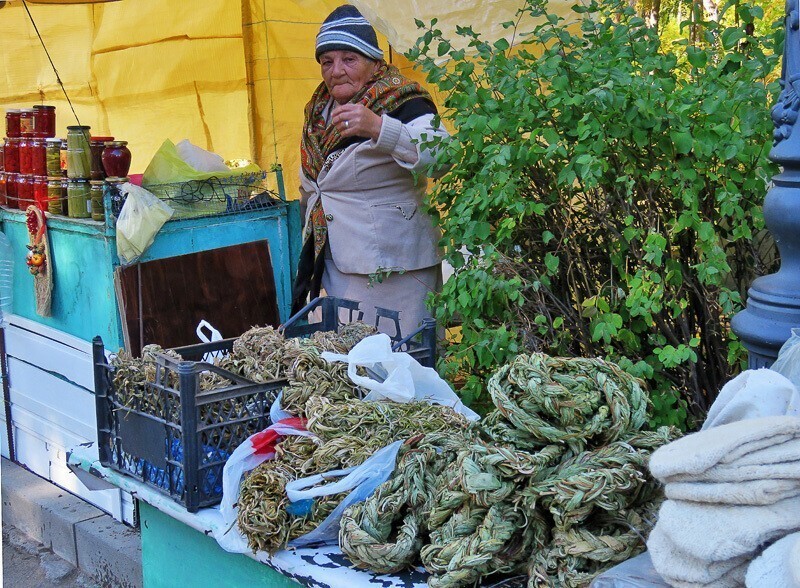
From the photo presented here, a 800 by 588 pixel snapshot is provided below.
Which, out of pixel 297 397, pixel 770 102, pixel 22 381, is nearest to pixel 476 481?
pixel 297 397

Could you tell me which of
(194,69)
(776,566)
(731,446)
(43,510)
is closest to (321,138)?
(43,510)

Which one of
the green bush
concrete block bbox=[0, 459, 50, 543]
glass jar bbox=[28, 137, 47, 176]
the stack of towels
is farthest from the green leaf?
concrete block bbox=[0, 459, 50, 543]

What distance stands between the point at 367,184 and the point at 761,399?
93.8 inches

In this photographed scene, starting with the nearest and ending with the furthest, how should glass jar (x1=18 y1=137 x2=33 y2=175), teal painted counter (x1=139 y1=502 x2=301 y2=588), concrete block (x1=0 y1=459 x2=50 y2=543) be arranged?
1. teal painted counter (x1=139 y1=502 x2=301 y2=588)
2. glass jar (x1=18 y1=137 x2=33 y2=175)
3. concrete block (x1=0 y1=459 x2=50 y2=543)

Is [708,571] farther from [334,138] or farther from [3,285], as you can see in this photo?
[3,285]

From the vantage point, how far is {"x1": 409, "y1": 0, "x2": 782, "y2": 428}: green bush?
2.45 m

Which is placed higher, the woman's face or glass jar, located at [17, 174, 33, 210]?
the woman's face

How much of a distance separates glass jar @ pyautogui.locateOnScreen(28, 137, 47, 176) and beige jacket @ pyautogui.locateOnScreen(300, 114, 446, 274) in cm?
131

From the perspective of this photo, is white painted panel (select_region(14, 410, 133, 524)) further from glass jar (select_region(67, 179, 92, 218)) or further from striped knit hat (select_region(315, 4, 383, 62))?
striped knit hat (select_region(315, 4, 383, 62))

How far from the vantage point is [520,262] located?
275 cm

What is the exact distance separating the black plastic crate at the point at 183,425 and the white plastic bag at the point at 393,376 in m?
0.20

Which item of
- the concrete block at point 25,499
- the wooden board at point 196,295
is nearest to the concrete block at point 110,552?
the concrete block at point 25,499

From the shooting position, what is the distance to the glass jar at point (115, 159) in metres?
3.56

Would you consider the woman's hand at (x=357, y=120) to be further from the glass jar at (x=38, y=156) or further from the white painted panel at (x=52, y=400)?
the white painted panel at (x=52, y=400)
